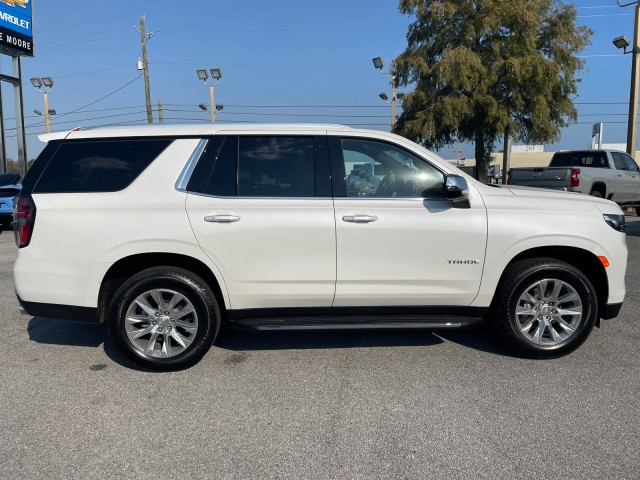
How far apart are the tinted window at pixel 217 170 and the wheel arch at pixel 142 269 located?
1.88 feet

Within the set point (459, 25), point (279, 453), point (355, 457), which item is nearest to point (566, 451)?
point (355, 457)

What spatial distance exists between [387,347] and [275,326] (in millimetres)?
1129

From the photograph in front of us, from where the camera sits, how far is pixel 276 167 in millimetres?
4191

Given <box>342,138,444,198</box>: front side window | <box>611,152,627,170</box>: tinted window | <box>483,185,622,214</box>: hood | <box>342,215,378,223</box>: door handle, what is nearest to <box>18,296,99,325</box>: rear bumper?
<box>342,215,378,223</box>: door handle

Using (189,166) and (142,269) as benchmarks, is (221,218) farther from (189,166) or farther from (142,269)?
(142,269)

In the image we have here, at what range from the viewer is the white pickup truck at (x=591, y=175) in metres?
12.1

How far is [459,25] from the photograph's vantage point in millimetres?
18969

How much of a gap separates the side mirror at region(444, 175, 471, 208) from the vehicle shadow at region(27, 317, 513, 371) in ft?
4.09

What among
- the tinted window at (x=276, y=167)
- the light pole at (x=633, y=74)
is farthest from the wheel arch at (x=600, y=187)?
the tinted window at (x=276, y=167)

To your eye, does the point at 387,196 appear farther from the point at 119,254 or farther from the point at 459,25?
the point at 459,25

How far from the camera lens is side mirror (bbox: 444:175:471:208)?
13.2 ft

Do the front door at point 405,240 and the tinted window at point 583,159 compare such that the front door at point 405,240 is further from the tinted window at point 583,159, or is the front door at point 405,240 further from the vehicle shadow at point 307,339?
the tinted window at point 583,159

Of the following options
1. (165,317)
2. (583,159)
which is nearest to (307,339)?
(165,317)

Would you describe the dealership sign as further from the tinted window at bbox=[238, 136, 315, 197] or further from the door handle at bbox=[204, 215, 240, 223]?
the door handle at bbox=[204, 215, 240, 223]
